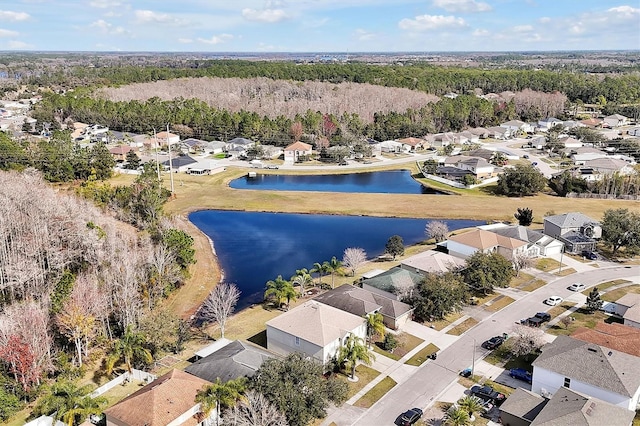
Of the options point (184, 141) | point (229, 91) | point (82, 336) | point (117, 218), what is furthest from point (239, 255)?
point (229, 91)

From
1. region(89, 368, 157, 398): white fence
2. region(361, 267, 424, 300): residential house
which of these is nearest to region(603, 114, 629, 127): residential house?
region(361, 267, 424, 300): residential house

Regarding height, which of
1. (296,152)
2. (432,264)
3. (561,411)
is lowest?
(561,411)

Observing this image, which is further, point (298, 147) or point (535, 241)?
point (298, 147)

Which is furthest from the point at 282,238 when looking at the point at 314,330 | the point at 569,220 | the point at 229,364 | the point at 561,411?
the point at 561,411

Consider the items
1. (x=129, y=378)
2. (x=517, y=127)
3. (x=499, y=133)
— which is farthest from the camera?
(x=517, y=127)

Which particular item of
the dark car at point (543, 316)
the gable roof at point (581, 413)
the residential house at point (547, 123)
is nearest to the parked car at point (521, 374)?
the gable roof at point (581, 413)

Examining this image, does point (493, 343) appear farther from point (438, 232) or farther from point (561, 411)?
point (438, 232)

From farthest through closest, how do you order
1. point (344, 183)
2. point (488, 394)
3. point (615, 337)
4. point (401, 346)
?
1. point (344, 183)
2. point (401, 346)
3. point (615, 337)
4. point (488, 394)

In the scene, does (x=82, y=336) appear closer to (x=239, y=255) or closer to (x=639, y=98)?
(x=239, y=255)
